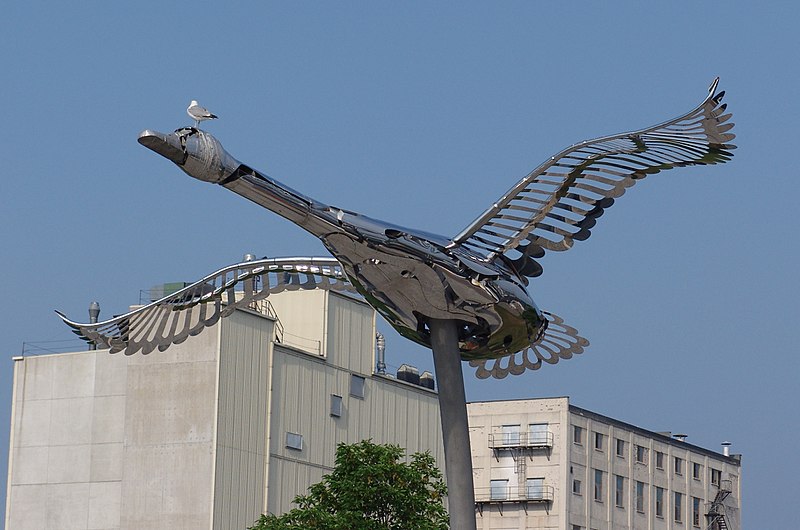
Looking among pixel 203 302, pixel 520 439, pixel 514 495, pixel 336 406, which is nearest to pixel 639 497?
pixel 514 495

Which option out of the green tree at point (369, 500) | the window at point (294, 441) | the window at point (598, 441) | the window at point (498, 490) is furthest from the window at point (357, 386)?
the window at point (498, 490)

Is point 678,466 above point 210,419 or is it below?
above

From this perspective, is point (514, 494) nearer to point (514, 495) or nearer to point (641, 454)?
point (514, 495)

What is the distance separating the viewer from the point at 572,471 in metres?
88.1

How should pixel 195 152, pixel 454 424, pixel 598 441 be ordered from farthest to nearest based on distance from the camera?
pixel 598 441
pixel 454 424
pixel 195 152

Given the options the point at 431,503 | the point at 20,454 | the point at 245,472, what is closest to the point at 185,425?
the point at 245,472

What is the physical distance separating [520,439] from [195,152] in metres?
70.3

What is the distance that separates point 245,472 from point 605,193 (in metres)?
37.7

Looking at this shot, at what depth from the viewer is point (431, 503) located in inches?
1553

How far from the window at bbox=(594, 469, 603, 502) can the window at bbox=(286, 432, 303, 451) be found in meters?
29.9

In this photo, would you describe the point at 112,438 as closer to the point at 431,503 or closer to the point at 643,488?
the point at 431,503

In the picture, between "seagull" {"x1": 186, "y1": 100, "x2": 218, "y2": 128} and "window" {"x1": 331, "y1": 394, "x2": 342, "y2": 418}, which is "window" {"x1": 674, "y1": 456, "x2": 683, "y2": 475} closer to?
"window" {"x1": 331, "y1": 394, "x2": 342, "y2": 418}

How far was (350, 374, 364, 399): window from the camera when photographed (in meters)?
65.3

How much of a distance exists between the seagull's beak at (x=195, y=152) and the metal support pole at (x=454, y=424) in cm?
367
